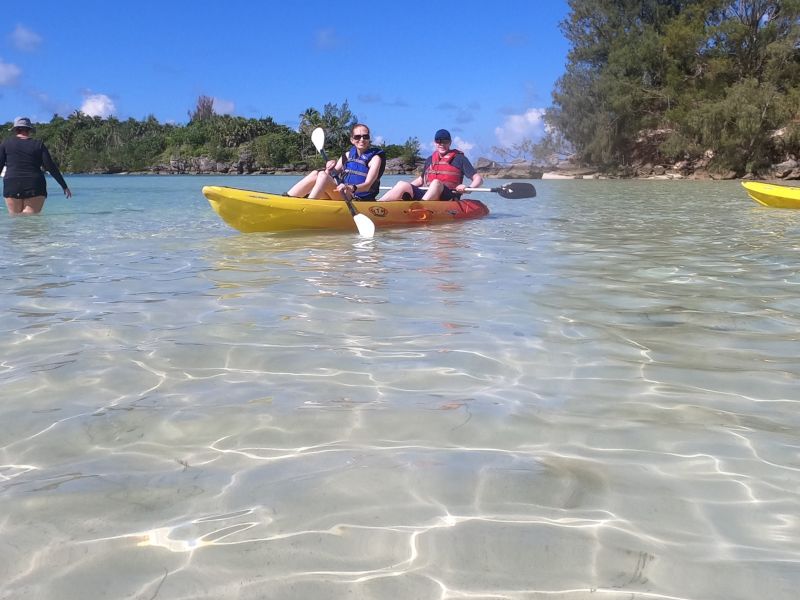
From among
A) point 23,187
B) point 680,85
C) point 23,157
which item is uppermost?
point 680,85

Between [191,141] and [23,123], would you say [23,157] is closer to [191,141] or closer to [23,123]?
[23,123]

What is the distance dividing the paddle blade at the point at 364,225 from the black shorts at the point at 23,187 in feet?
18.5

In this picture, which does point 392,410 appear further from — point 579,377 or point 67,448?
point 67,448

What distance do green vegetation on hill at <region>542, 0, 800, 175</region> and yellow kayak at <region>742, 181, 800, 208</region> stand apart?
2220cm

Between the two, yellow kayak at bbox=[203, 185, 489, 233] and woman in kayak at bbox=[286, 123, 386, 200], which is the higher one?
woman in kayak at bbox=[286, 123, 386, 200]

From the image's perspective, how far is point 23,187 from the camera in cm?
1027

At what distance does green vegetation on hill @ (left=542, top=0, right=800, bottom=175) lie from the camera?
32.0 m

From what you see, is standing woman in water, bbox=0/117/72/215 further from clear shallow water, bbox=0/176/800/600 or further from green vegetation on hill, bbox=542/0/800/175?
green vegetation on hill, bbox=542/0/800/175

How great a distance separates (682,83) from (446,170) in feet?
109

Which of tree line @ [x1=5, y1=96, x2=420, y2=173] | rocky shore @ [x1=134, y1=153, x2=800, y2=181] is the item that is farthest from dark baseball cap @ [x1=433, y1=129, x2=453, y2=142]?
tree line @ [x1=5, y1=96, x2=420, y2=173]

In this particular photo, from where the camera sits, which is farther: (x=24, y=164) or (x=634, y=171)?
(x=634, y=171)

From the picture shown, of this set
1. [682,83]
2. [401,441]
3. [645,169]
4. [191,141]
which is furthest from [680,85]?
[191,141]

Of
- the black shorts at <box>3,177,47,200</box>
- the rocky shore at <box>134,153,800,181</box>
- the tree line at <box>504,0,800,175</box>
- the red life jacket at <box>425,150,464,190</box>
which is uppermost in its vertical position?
the tree line at <box>504,0,800,175</box>

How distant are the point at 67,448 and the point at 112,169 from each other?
111379mm
